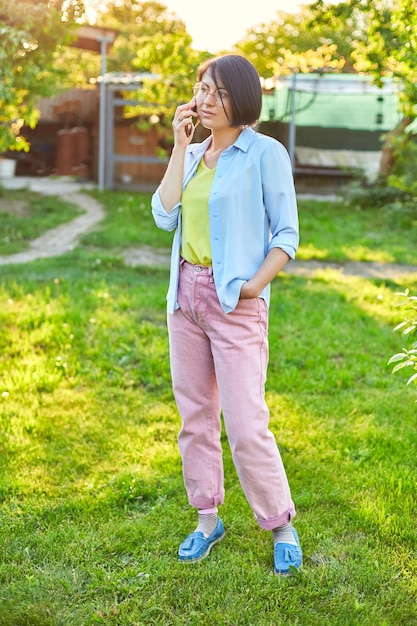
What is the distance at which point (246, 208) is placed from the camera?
2.53 m

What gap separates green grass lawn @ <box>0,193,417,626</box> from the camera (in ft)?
8.53

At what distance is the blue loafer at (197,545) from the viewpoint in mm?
2850

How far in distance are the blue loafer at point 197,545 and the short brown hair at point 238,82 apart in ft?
5.03

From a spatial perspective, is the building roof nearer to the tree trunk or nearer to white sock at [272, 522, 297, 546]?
the tree trunk

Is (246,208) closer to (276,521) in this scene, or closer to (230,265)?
(230,265)

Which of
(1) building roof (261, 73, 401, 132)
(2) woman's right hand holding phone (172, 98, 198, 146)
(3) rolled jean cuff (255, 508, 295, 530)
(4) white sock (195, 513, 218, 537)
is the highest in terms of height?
(1) building roof (261, 73, 401, 132)

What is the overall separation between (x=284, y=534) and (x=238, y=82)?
1597 mm

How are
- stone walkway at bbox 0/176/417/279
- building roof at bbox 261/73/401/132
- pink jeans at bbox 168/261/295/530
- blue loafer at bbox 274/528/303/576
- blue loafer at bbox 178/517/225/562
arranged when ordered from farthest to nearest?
1. building roof at bbox 261/73/401/132
2. stone walkway at bbox 0/176/417/279
3. blue loafer at bbox 178/517/225/562
4. blue loafer at bbox 274/528/303/576
5. pink jeans at bbox 168/261/295/530

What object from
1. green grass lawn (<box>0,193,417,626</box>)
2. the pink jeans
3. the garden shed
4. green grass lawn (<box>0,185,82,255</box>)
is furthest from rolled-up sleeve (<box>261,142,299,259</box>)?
the garden shed

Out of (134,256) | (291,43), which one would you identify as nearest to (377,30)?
(134,256)

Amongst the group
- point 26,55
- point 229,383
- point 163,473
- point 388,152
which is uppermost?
point 26,55

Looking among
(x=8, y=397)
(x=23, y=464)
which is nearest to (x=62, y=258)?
(x=8, y=397)

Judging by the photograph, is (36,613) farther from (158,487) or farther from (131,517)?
(158,487)

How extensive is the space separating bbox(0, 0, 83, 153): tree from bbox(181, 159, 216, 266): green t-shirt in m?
5.15
